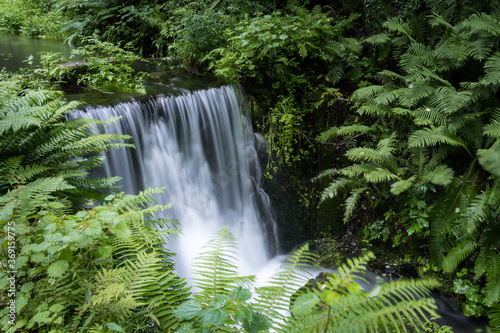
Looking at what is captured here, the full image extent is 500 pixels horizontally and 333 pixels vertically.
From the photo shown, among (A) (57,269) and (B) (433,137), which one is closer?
(A) (57,269)

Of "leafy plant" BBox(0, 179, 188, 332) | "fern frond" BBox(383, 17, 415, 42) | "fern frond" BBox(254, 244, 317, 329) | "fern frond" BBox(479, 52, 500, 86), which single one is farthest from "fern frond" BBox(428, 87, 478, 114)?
"leafy plant" BBox(0, 179, 188, 332)

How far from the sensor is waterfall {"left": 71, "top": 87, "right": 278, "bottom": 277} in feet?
14.7

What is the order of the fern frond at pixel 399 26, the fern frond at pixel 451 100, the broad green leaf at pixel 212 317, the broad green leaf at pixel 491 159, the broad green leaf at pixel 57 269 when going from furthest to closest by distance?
1. the fern frond at pixel 399 26
2. the fern frond at pixel 451 100
3. the broad green leaf at pixel 491 159
4. the broad green leaf at pixel 57 269
5. the broad green leaf at pixel 212 317

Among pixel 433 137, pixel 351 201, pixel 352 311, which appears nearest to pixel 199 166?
pixel 351 201

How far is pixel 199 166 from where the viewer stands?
5.16 m

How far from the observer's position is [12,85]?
10.1 ft

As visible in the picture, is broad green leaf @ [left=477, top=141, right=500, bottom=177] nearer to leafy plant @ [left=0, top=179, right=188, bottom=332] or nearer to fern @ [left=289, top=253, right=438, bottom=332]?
fern @ [left=289, top=253, right=438, bottom=332]

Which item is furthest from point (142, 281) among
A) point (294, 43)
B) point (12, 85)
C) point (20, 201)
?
point (294, 43)

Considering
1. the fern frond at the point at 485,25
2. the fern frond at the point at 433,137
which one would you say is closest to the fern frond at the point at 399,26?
the fern frond at the point at 485,25

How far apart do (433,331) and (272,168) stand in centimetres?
326

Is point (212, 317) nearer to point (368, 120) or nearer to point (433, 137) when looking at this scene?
Result: point (433, 137)

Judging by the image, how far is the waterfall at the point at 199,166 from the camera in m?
4.49

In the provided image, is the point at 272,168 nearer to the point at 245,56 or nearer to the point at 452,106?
the point at 245,56

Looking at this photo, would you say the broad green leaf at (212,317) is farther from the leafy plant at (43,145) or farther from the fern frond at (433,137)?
the fern frond at (433,137)
